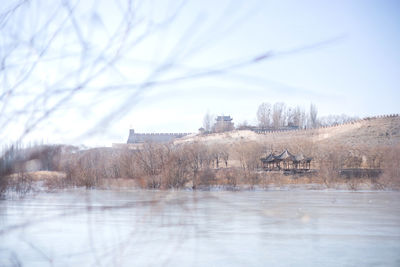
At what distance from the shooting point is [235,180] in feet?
61.5

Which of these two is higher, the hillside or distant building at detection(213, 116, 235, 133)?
the hillside

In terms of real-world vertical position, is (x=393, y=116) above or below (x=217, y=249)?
above

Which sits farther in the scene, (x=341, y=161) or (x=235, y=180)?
(x=341, y=161)

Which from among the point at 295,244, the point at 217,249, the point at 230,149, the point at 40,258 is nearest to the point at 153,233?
the point at 40,258

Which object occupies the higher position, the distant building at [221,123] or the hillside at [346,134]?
the hillside at [346,134]

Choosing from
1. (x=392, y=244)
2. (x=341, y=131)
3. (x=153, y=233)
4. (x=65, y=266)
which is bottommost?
(x=392, y=244)

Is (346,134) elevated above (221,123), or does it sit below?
above

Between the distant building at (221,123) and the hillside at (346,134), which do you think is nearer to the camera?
the distant building at (221,123)

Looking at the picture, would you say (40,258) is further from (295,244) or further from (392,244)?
(392,244)

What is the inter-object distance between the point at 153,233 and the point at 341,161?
27381 mm

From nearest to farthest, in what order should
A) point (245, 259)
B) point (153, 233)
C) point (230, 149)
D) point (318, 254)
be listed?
point (153, 233), point (245, 259), point (318, 254), point (230, 149)

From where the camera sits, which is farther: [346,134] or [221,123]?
[346,134]

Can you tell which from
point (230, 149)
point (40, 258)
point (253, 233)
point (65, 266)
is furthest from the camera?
point (230, 149)

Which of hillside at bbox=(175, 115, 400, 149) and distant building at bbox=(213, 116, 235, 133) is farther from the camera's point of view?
hillside at bbox=(175, 115, 400, 149)
